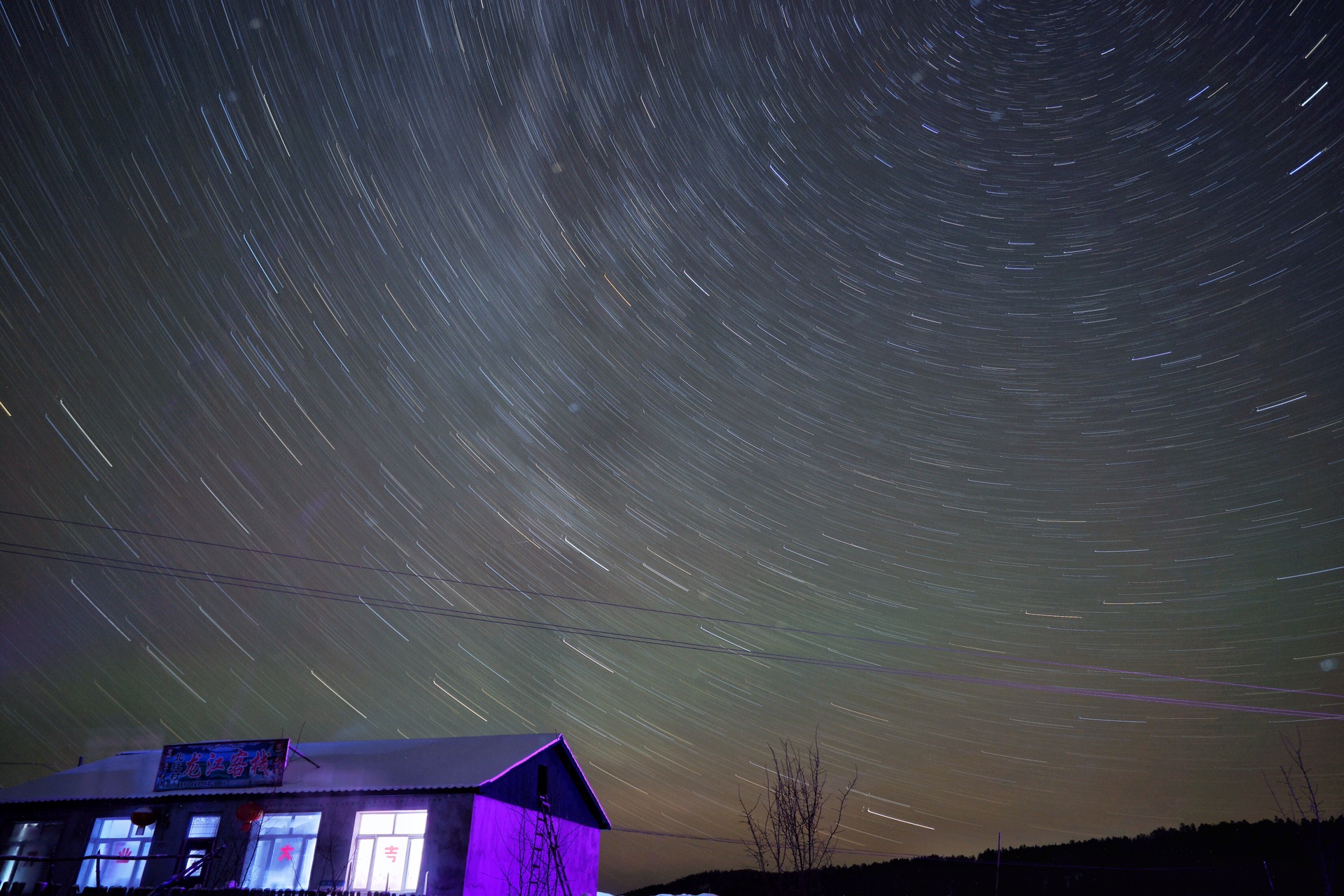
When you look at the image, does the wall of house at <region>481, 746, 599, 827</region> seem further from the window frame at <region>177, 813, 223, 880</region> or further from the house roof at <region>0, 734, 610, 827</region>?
the window frame at <region>177, 813, 223, 880</region>

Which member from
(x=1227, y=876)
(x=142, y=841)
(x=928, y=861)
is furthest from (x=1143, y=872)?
(x=142, y=841)

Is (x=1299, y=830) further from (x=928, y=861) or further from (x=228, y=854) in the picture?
(x=928, y=861)

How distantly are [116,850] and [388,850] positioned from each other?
8.30 meters

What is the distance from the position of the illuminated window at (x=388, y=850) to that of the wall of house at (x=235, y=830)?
0.16 m

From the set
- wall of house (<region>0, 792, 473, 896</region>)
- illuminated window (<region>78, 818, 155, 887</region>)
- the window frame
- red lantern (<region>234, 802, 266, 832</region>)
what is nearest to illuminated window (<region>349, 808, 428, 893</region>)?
wall of house (<region>0, 792, 473, 896</region>)

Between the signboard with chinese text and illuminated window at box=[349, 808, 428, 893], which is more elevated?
the signboard with chinese text

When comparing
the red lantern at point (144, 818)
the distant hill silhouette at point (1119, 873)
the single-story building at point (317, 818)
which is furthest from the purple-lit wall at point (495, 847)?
the distant hill silhouette at point (1119, 873)

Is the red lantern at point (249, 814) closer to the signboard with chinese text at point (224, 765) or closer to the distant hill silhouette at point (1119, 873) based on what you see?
the signboard with chinese text at point (224, 765)

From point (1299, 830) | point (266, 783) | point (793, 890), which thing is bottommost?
point (793, 890)

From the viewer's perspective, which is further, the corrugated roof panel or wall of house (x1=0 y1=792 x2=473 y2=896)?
the corrugated roof panel

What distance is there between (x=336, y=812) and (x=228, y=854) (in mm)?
3131

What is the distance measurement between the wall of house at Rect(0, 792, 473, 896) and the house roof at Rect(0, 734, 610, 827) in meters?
0.23

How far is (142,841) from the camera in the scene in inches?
779

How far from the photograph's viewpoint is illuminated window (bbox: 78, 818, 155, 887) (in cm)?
1962
